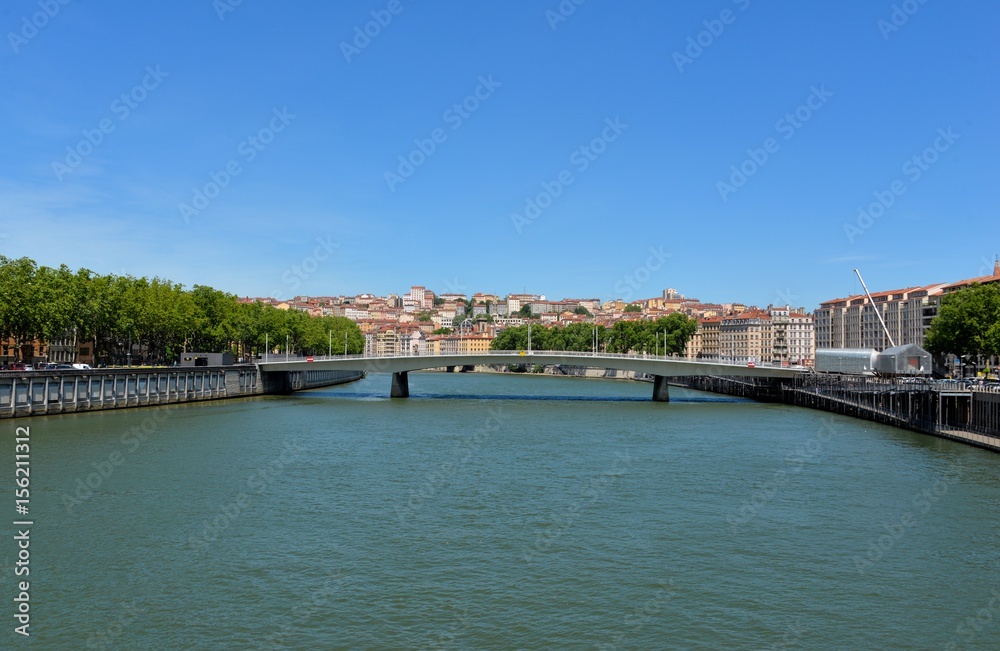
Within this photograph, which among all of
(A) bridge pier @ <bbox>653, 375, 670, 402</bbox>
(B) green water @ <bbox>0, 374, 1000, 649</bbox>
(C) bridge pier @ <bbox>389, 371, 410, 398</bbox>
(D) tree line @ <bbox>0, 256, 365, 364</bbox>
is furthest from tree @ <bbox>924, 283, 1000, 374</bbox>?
(D) tree line @ <bbox>0, 256, 365, 364</bbox>

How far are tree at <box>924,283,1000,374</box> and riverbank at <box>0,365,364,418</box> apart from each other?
50471mm

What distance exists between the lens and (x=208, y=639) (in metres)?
12.7

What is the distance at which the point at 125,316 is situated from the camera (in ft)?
208

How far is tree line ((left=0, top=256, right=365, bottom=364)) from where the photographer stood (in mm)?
54281

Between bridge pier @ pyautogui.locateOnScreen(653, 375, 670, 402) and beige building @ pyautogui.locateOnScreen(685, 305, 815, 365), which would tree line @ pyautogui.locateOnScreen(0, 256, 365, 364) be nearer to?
bridge pier @ pyautogui.locateOnScreen(653, 375, 670, 402)

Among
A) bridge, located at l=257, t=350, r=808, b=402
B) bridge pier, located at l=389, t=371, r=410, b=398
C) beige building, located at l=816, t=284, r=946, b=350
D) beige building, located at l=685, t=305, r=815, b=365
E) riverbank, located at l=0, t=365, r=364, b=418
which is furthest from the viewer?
beige building, located at l=685, t=305, r=815, b=365

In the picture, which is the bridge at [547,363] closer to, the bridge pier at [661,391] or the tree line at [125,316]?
the bridge pier at [661,391]

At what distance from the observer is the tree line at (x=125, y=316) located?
54281mm

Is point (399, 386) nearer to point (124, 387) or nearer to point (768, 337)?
point (124, 387)

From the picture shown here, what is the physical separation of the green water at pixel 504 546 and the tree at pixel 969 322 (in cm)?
2926

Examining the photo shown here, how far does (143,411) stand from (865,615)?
1661 inches

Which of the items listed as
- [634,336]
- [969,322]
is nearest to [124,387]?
[969,322]

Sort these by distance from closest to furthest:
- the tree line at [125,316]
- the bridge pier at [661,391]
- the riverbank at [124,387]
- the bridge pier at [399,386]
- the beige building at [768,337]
Result: the riverbank at [124,387] < the tree line at [125,316] < the bridge pier at [661,391] < the bridge pier at [399,386] < the beige building at [768,337]

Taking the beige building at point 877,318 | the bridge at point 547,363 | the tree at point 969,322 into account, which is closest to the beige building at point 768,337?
the beige building at point 877,318
